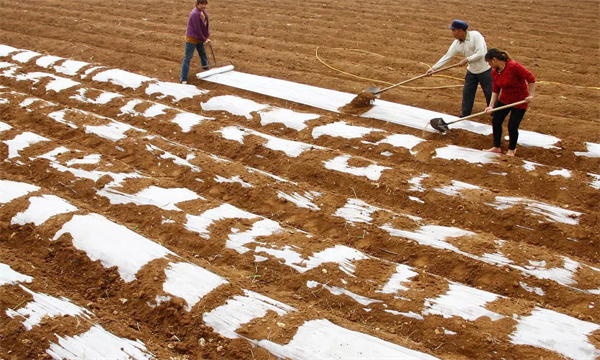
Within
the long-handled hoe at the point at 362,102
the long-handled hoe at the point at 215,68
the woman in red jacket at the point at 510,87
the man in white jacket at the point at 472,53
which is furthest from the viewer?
the long-handled hoe at the point at 215,68

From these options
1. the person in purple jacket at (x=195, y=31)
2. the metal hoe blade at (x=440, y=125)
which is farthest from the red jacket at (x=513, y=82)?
the person in purple jacket at (x=195, y=31)

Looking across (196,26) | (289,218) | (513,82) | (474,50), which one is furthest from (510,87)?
(196,26)

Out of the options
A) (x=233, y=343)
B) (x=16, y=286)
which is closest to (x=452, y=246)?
(x=233, y=343)

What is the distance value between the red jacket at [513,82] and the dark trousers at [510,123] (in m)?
0.10

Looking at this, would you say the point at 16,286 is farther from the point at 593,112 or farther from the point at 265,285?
the point at 593,112

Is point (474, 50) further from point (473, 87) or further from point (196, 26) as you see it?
point (196, 26)

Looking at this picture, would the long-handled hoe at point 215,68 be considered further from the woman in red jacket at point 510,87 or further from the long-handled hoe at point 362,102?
the woman in red jacket at point 510,87

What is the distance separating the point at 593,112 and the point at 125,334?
7330mm

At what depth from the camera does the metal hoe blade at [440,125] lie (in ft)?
22.6

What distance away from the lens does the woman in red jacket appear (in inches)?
223

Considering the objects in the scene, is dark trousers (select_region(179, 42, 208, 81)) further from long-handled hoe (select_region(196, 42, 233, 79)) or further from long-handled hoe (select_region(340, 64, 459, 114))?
long-handled hoe (select_region(340, 64, 459, 114))

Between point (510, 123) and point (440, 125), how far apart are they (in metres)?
1.07

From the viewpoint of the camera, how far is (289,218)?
539 centimetres

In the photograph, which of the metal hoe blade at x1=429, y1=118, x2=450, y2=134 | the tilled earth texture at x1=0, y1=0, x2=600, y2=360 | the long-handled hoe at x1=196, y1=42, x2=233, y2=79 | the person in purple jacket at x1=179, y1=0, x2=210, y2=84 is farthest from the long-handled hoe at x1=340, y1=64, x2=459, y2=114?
the person in purple jacket at x1=179, y1=0, x2=210, y2=84
